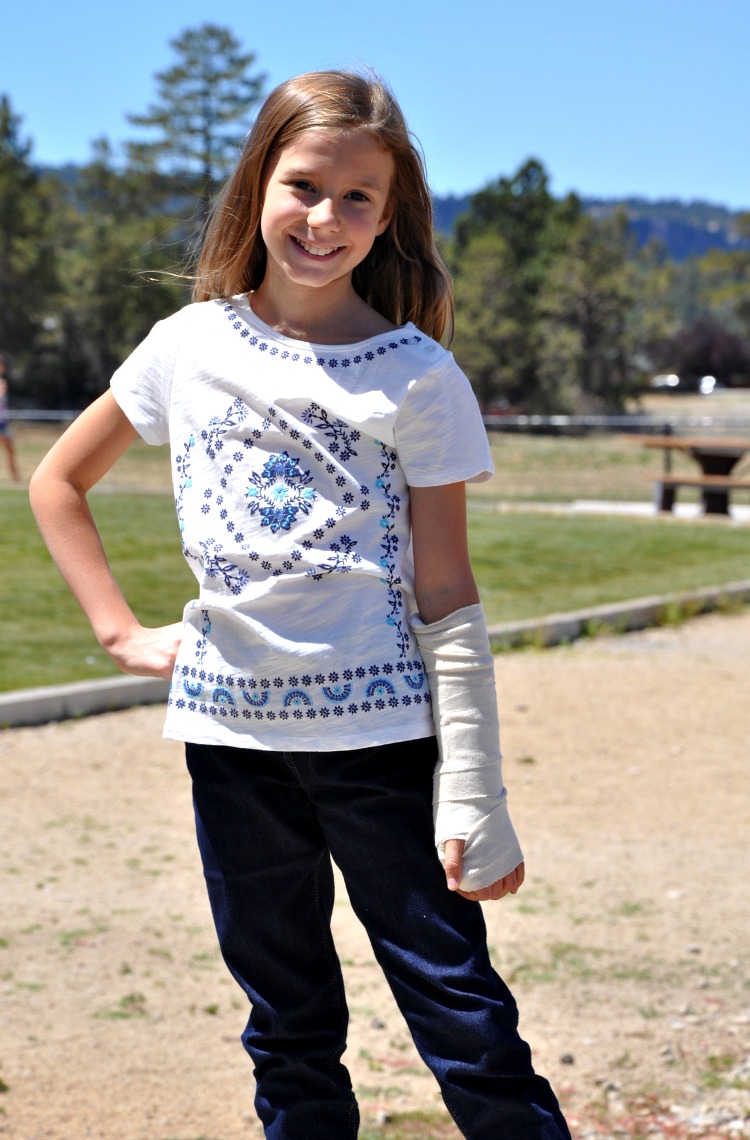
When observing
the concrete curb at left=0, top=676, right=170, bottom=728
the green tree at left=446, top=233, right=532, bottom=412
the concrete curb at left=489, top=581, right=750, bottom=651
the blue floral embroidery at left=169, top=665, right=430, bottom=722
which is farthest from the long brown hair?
the green tree at left=446, top=233, right=532, bottom=412

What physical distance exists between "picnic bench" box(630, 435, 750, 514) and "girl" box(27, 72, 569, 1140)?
1220 cm

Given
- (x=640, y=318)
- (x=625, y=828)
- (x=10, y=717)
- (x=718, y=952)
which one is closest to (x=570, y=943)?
(x=718, y=952)

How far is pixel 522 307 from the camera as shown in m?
51.2

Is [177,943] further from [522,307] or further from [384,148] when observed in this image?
[522,307]

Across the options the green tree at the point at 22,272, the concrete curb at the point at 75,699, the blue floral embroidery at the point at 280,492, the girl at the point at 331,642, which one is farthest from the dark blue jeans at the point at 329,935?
the green tree at the point at 22,272

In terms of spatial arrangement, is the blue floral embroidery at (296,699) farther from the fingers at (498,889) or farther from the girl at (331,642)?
the fingers at (498,889)

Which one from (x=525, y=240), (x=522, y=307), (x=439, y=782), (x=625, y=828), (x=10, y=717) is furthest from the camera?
(x=525, y=240)

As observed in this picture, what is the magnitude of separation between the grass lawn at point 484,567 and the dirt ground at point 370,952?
4.50ft

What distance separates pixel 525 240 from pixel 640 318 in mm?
7074

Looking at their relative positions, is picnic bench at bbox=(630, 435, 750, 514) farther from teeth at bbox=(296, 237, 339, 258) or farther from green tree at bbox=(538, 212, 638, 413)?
green tree at bbox=(538, 212, 638, 413)

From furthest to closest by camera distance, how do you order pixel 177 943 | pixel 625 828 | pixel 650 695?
pixel 650 695 < pixel 625 828 < pixel 177 943

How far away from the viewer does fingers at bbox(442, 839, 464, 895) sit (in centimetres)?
176

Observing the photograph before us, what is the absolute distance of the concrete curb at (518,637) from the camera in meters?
5.49

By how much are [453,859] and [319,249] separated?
2.83 feet
